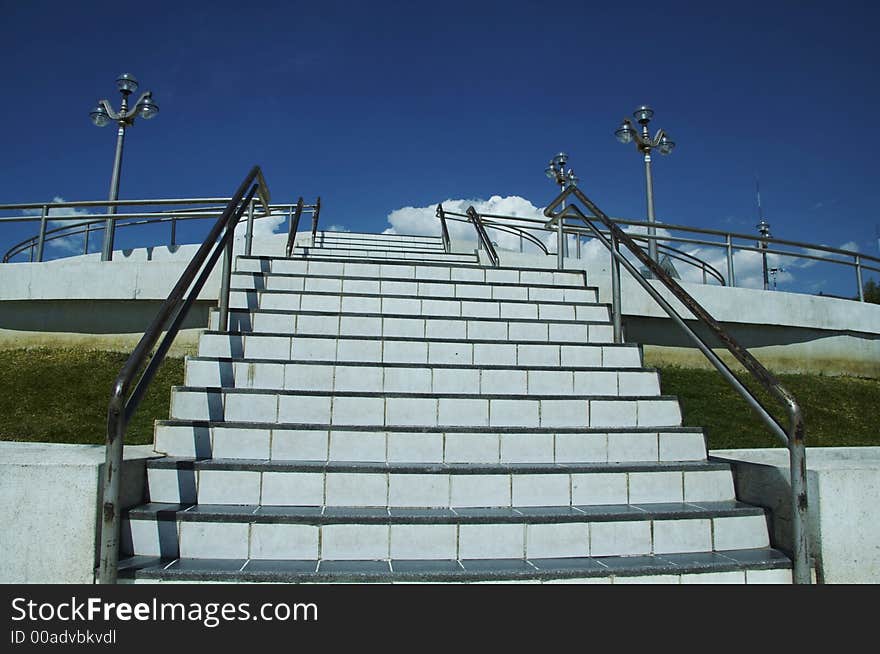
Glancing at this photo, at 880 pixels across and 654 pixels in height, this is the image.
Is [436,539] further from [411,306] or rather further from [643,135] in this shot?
[643,135]

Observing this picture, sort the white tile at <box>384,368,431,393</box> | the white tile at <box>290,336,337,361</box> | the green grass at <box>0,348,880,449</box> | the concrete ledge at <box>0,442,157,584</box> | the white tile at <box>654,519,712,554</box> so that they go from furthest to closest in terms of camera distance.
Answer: the green grass at <box>0,348,880,449</box>
the white tile at <box>290,336,337,361</box>
the white tile at <box>384,368,431,393</box>
the white tile at <box>654,519,712,554</box>
the concrete ledge at <box>0,442,157,584</box>

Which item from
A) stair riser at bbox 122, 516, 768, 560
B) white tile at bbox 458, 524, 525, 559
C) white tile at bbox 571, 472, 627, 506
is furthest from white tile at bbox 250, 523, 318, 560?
white tile at bbox 571, 472, 627, 506

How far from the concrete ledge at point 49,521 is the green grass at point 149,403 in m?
1.95

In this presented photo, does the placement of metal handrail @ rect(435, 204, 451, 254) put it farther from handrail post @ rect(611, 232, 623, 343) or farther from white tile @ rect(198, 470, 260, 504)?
white tile @ rect(198, 470, 260, 504)

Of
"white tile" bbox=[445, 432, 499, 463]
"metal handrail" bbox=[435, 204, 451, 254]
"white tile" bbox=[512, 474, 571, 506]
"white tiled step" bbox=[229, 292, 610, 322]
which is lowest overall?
"white tile" bbox=[512, 474, 571, 506]

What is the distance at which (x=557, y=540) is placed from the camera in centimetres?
300

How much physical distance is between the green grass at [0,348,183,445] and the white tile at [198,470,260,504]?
164 centimetres

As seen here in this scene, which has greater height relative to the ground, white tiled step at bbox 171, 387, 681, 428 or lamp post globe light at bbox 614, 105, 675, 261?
lamp post globe light at bbox 614, 105, 675, 261

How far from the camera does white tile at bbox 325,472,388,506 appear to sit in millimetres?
3172

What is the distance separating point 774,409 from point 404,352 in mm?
4190

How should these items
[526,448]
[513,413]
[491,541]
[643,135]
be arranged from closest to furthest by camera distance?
[491,541] → [526,448] → [513,413] → [643,135]

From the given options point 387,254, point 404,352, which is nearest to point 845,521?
point 404,352

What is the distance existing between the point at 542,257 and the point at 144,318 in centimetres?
826

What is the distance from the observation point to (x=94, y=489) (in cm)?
249
